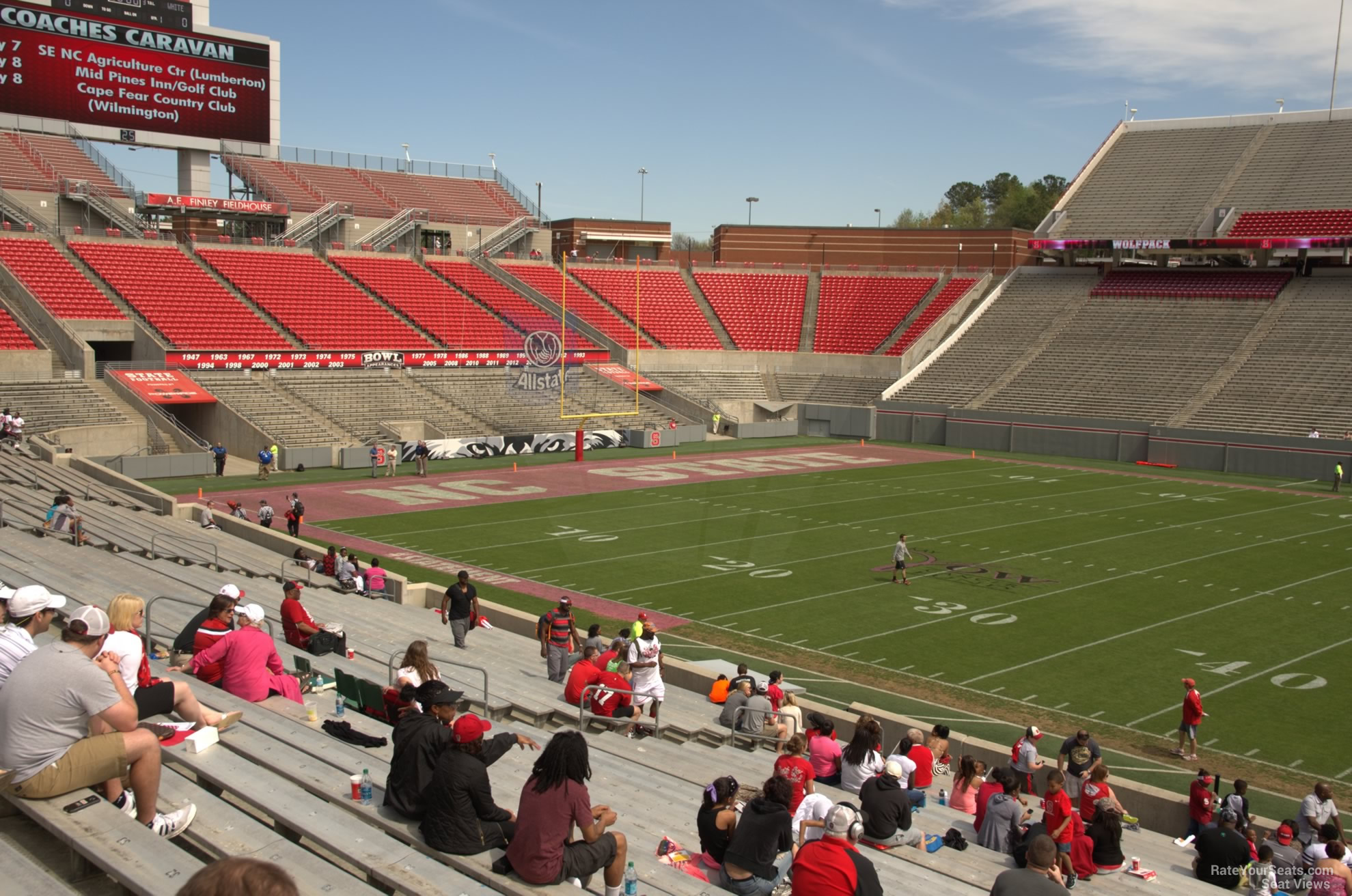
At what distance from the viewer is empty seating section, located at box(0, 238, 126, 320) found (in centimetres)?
4359

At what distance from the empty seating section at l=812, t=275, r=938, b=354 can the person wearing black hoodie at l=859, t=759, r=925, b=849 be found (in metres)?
53.3

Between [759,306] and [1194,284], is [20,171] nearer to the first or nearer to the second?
[759,306]

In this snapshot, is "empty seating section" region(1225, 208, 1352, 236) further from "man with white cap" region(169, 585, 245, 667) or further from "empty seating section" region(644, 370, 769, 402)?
"man with white cap" region(169, 585, 245, 667)

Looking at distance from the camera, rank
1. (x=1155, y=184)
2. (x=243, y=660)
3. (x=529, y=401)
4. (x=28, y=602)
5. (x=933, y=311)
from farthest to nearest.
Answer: (x=1155, y=184) < (x=933, y=311) < (x=529, y=401) < (x=243, y=660) < (x=28, y=602)

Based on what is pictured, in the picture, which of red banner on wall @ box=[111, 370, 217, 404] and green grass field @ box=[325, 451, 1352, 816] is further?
red banner on wall @ box=[111, 370, 217, 404]

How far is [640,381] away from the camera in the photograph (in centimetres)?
5666

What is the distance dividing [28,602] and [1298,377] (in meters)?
50.2

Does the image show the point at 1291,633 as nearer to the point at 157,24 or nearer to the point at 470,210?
the point at 157,24

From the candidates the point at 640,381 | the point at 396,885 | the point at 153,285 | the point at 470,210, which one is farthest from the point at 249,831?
the point at 470,210

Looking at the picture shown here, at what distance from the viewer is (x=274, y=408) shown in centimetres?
4288

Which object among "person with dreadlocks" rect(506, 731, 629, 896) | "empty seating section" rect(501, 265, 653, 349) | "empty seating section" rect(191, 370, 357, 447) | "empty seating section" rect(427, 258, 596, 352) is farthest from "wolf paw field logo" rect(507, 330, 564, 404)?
"person with dreadlocks" rect(506, 731, 629, 896)

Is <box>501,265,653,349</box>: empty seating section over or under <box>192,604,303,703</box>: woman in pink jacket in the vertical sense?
over

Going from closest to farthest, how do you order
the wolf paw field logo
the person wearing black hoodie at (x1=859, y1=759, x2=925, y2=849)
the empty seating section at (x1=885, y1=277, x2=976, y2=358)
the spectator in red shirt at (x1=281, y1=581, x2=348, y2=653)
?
the person wearing black hoodie at (x1=859, y1=759, x2=925, y2=849) < the spectator in red shirt at (x1=281, y1=581, x2=348, y2=653) < the wolf paw field logo < the empty seating section at (x1=885, y1=277, x2=976, y2=358)

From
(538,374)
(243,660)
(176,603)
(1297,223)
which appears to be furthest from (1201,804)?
(1297,223)
